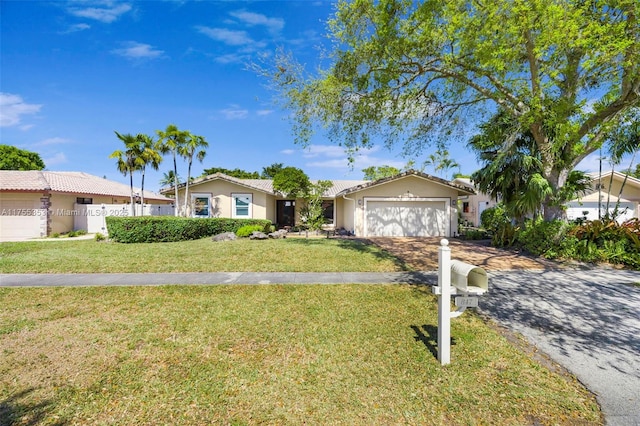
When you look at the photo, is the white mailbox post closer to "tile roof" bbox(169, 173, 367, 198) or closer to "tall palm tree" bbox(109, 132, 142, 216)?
"tile roof" bbox(169, 173, 367, 198)

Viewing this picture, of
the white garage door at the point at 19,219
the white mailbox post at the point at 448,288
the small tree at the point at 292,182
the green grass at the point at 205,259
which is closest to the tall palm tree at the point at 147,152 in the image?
the white garage door at the point at 19,219

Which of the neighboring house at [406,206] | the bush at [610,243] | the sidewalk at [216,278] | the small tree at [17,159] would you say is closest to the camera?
the sidewalk at [216,278]

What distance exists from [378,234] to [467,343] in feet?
43.1

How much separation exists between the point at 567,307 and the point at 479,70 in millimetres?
7240

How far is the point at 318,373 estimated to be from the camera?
3371 mm

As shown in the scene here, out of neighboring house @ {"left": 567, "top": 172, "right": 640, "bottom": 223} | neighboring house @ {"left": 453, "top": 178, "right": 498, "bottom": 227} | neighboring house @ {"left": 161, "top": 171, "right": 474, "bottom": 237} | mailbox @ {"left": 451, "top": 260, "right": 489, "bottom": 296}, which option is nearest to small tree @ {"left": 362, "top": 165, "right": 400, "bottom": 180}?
neighboring house @ {"left": 453, "top": 178, "right": 498, "bottom": 227}

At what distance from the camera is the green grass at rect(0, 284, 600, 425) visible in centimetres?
274

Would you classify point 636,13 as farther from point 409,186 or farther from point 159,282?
point 159,282

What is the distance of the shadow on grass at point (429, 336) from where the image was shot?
13.0ft

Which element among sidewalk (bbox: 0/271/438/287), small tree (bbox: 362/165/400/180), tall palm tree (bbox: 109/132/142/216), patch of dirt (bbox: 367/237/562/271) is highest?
small tree (bbox: 362/165/400/180)

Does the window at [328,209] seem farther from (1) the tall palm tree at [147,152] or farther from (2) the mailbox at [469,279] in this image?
(2) the mailbox at [469,279]

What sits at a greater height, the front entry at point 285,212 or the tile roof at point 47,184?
the tile roof at point 47,184

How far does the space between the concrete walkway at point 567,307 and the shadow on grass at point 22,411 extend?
13.1 feet

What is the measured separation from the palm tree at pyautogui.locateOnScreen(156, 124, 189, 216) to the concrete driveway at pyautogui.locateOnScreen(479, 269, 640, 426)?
19.8 metres
